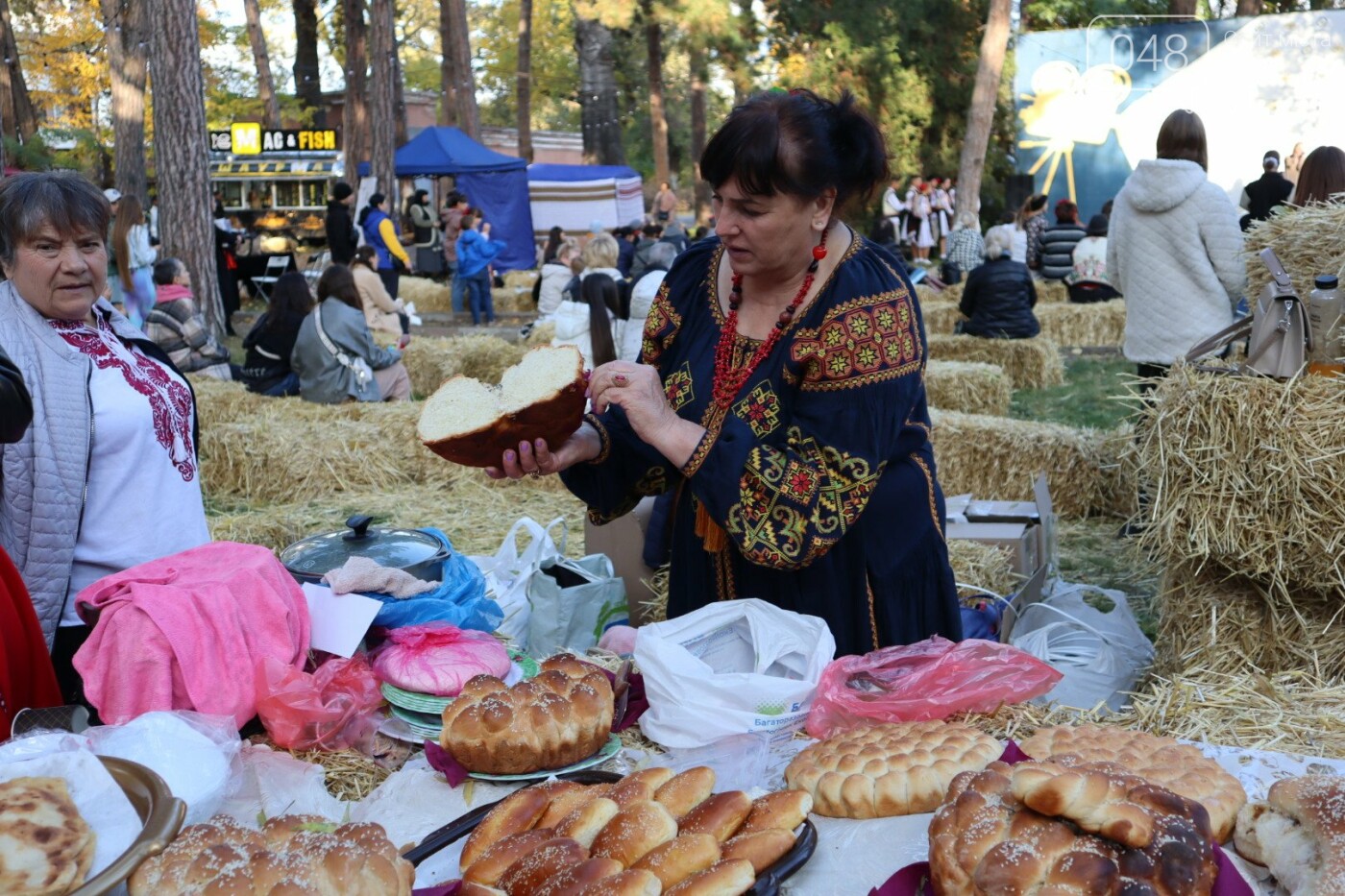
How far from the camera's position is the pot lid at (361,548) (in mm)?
3049

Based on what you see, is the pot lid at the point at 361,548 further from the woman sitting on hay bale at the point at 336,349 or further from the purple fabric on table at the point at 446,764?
the woman sitting on hay bale at the point at 336,349

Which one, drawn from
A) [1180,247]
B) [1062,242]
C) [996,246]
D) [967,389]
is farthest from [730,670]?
[1062,242]

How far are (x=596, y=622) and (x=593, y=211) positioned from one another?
25456 millimetres

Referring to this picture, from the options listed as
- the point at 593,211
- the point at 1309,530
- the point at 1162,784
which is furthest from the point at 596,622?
the point at 593,211

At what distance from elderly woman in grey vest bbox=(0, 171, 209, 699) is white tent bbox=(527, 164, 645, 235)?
26.1m

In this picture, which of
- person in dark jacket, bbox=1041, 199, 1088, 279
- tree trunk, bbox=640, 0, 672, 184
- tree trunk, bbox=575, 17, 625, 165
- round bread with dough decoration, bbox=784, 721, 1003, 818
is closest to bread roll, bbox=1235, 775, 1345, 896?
round bread with dough decoration, bbox=784, 721, 1003, 818

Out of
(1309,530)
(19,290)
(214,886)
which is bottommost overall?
(1309,530)

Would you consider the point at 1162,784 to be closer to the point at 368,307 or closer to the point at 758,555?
the point at 758,555

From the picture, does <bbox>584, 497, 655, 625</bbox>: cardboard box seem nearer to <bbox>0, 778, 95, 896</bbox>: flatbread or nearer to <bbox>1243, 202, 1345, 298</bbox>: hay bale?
<bbox>1243, 202, 1345, 298</bbox>: hay bale

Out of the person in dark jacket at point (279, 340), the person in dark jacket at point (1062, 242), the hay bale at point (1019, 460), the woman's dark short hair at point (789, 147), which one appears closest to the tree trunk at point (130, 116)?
the person in dark jacket at point (279, 340)

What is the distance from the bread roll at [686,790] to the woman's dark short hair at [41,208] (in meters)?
2.14

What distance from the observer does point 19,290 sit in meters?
3.00

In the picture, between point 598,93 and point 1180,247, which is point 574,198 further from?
point 1180,247

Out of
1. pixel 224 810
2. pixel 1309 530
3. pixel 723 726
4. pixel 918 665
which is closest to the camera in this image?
pixel 224 810
